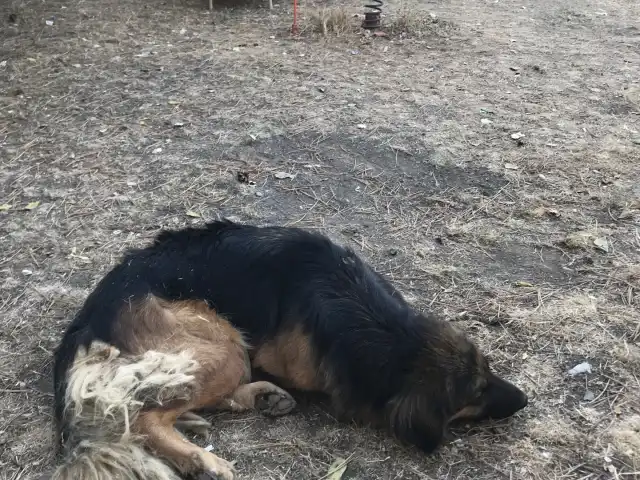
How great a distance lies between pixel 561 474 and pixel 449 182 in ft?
9.15

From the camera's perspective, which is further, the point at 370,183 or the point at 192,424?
the point at 370,183

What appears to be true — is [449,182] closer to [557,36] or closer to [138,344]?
[138,344]

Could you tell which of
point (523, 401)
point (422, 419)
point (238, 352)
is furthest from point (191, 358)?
point (523, 401)

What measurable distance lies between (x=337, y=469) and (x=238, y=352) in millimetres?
753

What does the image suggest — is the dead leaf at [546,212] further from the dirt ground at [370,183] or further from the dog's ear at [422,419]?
the dog's ear at [422,419]

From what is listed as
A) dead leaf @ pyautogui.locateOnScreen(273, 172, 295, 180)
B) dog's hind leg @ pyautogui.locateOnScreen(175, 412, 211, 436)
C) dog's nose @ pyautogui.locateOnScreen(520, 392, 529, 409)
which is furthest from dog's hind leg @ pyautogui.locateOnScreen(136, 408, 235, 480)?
dead leaf @ pyautogui.locateOnScreen(273, 172, 295, 180)

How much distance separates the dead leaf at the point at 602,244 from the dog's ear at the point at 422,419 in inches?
82.1

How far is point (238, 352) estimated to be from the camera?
2.99m

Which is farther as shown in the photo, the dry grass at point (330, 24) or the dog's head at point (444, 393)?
the dry grass at point (330, 24)

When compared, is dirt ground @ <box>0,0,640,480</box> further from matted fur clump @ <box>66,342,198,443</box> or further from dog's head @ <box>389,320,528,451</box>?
matted fur clump @ <box>66,342,198,443</box>

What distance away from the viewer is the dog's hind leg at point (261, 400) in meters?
2.93

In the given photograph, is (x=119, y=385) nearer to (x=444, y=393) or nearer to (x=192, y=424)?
(x=192, y=424)

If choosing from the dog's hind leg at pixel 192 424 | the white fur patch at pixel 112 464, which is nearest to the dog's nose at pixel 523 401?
the dog's hind leg at pixel 192 424

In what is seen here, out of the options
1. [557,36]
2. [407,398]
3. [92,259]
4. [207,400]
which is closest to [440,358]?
[407,398]
